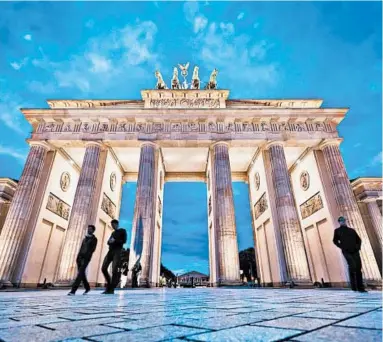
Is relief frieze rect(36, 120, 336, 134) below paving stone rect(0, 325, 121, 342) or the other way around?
the other way around

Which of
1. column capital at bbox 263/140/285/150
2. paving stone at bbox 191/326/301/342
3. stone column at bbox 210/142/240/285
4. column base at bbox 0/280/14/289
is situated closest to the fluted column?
column capital at bbox 263/140/285/150

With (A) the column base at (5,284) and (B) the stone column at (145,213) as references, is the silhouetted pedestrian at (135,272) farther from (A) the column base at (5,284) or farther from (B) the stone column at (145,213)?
(A) the column base at (5,284)

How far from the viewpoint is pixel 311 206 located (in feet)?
55.7

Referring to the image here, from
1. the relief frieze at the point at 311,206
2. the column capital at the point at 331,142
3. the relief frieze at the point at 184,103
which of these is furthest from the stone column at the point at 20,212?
the column capital at the point at 331,142

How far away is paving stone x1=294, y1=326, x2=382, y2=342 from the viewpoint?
106 cm

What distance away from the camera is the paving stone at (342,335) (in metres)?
1.06

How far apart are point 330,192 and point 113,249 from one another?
14.3 metres

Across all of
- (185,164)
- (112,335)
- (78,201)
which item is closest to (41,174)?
(78,201)

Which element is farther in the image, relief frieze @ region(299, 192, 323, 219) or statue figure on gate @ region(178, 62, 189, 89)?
statue figure on gate @ region(178, 62, 189, 89)

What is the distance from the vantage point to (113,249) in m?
6.27

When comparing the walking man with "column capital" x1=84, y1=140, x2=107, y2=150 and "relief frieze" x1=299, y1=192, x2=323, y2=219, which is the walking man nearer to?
"column capital" x1=84, y1=140, x2=107, y2=150

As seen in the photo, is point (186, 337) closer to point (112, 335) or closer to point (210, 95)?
point (112, 335)

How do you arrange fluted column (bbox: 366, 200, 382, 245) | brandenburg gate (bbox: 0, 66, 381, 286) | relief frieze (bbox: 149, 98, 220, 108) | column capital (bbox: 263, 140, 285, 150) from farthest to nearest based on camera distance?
1. relief frieze (bbox: 149, 98, 220, 108)
2. fluted column (bbox: 366, 200, 382, 245)
3. column capital (bbox: 263, 140, 285, 150)
4. brandenburg gate (bbox: 0, 66, 381, 286)

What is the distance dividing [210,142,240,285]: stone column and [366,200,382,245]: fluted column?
1203 cm
